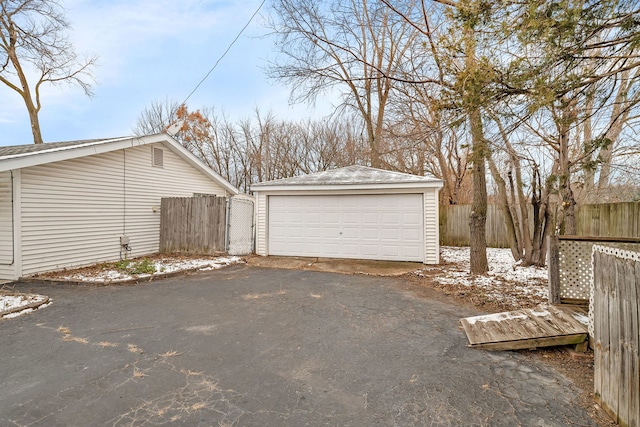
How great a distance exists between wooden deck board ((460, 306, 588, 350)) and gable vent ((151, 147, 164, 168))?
9899mm

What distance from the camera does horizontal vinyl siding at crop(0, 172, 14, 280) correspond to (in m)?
6.77

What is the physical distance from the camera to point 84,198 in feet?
27.0

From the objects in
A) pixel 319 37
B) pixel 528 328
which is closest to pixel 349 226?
pixel 319 37

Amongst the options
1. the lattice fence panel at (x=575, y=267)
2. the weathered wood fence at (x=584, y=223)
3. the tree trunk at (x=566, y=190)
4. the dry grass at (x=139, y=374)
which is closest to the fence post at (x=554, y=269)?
the lattice fence panel at (x=575, y=267)

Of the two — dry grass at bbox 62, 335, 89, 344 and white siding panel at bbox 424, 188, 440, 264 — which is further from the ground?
white siding panel at bbox 424, 188, 440, 264

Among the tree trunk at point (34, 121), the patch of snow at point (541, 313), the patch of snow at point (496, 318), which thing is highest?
the tree trunk at point (34, 121)

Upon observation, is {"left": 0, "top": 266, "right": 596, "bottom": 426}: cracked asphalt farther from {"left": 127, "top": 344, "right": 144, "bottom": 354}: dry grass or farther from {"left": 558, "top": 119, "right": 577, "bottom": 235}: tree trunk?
{"left": 558, "top": 119, "right": 577, "bottom": 235}: tree trunk

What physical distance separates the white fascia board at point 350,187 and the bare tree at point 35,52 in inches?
507

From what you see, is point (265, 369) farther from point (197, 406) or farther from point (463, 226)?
point (463, 226)

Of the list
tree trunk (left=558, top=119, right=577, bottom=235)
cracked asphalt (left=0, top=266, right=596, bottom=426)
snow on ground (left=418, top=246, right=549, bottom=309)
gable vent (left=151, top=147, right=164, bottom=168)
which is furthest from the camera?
gable vent (left=151, top=147, right=164, bottom=168)

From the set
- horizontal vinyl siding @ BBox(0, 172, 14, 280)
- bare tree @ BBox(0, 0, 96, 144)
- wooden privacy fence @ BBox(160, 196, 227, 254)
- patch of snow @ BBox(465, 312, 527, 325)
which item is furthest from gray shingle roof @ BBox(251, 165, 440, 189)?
bare tree @ BBox(0, 0, 96, 144)

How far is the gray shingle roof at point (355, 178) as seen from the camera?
8.78m

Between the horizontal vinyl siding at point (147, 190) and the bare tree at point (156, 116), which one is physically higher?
the bare tree at point (156, 116)

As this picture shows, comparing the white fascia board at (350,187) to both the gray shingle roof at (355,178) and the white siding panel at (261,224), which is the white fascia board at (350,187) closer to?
the gray shingle roof at (355,178)
